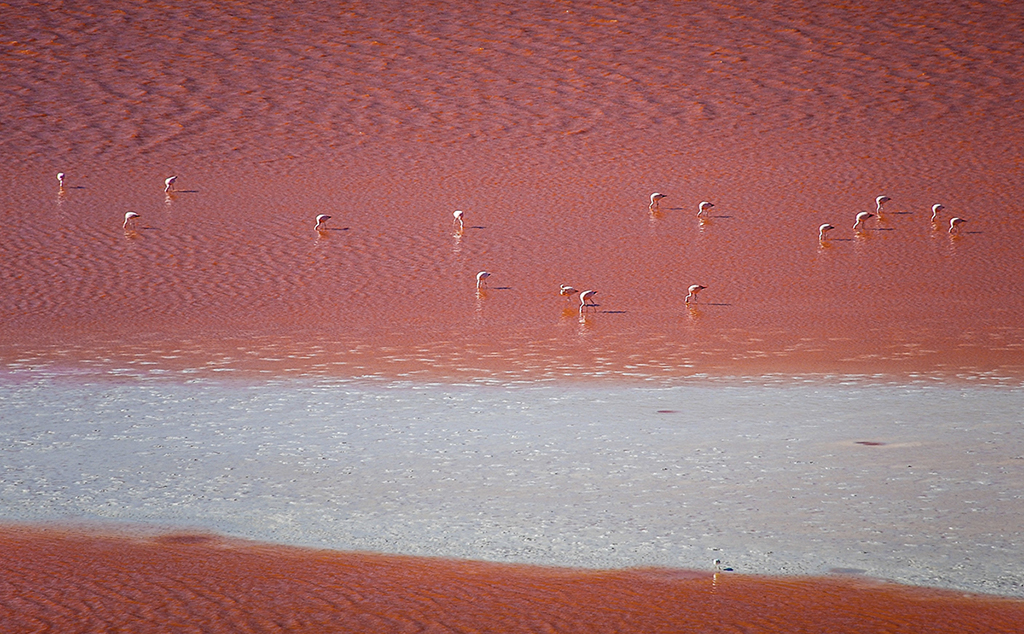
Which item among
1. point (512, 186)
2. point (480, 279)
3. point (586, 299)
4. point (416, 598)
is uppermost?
point (512, 186)

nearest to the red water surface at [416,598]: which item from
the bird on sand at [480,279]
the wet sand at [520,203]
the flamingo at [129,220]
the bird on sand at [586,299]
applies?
the wet sand at [520,203]

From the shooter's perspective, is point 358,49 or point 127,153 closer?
point 127,153

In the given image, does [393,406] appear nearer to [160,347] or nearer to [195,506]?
[195,506]

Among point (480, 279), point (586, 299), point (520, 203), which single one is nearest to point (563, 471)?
point (586, 299)

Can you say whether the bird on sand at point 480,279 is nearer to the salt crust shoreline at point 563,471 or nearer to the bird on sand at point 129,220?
the bird on sand at point 129,220

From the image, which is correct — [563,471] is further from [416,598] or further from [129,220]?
[129,220]

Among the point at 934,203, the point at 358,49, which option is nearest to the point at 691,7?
the point at 358,49
